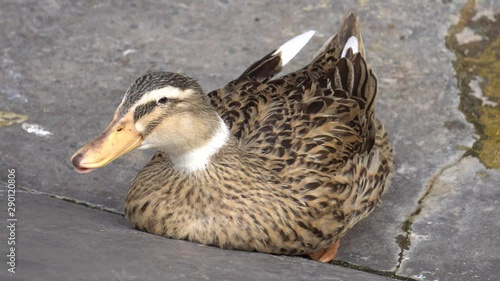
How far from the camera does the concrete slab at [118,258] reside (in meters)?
3.95

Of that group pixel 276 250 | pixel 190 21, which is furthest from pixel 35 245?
pixel 190 21

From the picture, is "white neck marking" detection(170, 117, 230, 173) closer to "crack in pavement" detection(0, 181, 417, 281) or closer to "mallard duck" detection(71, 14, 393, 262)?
"mallard duck" detection(71, 14, 393, 262)

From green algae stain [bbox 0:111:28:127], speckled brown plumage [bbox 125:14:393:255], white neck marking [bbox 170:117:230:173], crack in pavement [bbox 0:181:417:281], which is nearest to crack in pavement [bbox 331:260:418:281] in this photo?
crack in pavement [bbox 0:181:417:281]

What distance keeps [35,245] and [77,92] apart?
6.53 ft

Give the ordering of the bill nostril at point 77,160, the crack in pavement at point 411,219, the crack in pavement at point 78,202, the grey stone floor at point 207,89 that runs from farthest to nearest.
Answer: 1. the crack in pavement at point 78,202
2. the crack in pavement at point 411,219
3. the grey stone floor at point 207,89
4. the bill nostril at point 77,160

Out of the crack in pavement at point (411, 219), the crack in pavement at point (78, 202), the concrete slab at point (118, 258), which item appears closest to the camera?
the concrete slab at point (118, 258)

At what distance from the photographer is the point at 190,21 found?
21.9 ft

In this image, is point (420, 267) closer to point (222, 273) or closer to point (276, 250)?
point (276, 250)

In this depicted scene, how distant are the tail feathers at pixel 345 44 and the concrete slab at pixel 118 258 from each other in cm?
145

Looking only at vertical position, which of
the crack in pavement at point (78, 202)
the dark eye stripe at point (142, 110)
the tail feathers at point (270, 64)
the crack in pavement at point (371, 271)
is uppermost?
the tail feathers at point (270, 64)

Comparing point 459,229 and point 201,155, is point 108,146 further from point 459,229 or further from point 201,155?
point 459,229

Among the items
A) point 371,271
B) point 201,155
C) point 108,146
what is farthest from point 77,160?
point 371,271

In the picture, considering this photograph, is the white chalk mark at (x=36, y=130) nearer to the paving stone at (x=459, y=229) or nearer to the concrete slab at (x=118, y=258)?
the concrete slab at (x=118, y=258)

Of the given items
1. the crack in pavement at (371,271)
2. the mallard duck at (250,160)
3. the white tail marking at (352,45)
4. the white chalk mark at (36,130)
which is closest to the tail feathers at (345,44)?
the white tail marking at (352,45)
